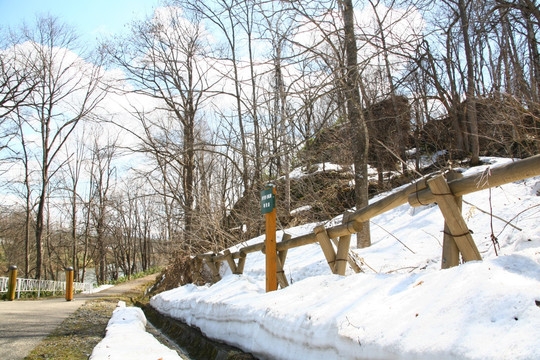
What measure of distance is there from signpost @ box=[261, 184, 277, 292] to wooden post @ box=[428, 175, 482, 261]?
8.36 ft

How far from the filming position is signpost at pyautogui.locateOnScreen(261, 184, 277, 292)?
525cm

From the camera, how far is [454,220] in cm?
298

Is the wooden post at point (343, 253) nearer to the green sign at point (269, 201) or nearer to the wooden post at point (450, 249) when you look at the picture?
the green sign at point (269, 201)

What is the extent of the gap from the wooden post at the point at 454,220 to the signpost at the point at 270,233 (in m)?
2.55

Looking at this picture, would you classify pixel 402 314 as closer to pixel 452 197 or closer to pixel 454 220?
pixel 454 220

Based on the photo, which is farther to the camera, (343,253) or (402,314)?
(343,253)

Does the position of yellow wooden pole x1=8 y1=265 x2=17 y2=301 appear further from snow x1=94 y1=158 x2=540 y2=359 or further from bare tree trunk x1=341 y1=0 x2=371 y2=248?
bare tree trunk x1=341 y1=0 x2=371 y2=248

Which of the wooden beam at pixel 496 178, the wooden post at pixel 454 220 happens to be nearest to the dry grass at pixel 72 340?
the wooden post at pixel 454 220

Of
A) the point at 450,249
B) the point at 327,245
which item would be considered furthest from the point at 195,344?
the point at 450,249

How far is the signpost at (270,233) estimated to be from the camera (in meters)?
5.25

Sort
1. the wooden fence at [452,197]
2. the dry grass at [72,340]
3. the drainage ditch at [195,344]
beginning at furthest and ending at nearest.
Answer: the dry grass at [72,340] < the drainage ditch at [195,344] < the wooden fence at [452,197]

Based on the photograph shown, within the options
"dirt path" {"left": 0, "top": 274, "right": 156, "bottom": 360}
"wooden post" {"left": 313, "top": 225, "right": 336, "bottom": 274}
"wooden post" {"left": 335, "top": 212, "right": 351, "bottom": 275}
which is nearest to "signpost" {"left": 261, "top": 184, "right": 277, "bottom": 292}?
"wooden post" {"left": 313, "top": 225, "right": 336, "bottom": 274}

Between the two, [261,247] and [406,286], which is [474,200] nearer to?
[261,247]

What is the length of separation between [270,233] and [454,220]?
2819 millimetres
